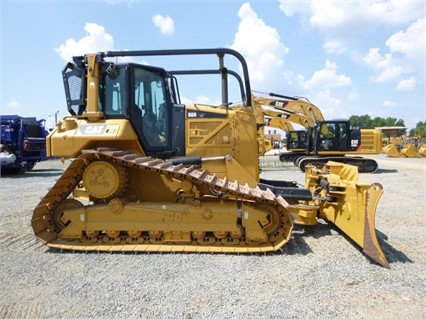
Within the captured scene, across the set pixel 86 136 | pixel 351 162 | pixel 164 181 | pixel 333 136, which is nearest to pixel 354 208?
pixel 164 181

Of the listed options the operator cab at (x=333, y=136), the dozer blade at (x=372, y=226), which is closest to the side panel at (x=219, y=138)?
the dozer blade at (x=372, y=226)

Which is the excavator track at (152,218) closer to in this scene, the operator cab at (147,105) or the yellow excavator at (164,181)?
the yellow excavator at (164,181)

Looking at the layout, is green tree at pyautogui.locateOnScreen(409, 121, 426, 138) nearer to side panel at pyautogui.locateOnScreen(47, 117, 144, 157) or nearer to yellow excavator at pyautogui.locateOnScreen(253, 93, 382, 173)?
yellow excavator at pyautogui.locateOnScreen(253, 93, 382, 173)

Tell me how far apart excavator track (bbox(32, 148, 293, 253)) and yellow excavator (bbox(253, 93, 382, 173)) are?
1284cm

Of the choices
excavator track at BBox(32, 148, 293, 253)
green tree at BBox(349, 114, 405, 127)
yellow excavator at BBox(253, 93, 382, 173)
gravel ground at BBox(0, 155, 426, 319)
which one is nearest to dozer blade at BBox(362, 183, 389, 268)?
gravel ground at BBox(0, 155, 426, 319)

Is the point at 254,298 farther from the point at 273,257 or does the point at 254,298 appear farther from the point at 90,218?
the point at 90,218

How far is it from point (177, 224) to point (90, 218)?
4.30ft

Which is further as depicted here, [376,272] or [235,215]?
[235,215]

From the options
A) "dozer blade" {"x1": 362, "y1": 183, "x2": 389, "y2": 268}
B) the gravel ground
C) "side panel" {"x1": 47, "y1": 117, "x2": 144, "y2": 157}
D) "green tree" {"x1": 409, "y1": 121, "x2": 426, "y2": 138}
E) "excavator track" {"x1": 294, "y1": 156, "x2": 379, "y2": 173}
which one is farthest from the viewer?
"green tree" {"x1": 409, "y1": 121, "x2": 426, "y2": 138}

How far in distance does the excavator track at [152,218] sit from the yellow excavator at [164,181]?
0.6 inches

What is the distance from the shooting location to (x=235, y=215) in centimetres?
507

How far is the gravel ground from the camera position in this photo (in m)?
3.29

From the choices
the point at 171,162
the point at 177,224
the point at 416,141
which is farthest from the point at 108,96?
the point at 416,141

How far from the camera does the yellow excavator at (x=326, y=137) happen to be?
58.5ft
